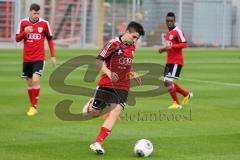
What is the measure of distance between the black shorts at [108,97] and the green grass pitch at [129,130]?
0.64 m

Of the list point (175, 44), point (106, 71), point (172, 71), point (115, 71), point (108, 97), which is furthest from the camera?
point (172, 71)

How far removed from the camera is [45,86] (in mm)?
21312

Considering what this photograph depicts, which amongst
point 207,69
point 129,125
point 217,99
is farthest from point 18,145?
point 207,69

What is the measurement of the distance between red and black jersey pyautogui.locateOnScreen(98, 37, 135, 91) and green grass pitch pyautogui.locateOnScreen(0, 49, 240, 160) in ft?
3.28

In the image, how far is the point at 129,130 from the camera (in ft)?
43.9

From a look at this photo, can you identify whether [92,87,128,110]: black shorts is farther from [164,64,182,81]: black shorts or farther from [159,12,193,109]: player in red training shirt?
[164,64,182,81]: black shorts

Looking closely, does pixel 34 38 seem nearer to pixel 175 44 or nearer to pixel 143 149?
pixel 175 44

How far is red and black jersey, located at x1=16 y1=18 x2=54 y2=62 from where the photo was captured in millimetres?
15641

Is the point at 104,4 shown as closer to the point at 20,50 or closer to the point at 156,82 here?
Result: the point at 20,50

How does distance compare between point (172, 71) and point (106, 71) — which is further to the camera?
point (172, 71)

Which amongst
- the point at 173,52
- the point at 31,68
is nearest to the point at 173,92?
the point at 173,52

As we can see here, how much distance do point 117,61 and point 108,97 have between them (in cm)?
59

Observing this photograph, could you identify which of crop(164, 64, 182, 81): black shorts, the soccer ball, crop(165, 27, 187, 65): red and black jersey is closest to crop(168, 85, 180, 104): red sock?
crop(164, 64, 182, 81): black shorts

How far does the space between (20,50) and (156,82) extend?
18.0 metres
